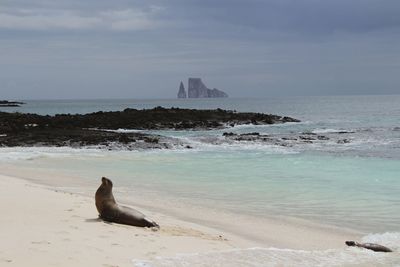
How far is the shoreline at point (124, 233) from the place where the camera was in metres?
6.41

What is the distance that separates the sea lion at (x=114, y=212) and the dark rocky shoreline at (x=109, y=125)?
17.1 meters

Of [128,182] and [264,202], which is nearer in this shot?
[264,202]

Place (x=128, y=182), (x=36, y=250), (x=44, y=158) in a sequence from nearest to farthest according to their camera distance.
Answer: (x=36, y=250)
(x=128, y=182)
(x=44, y=158)

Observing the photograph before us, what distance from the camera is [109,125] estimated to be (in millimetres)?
40406

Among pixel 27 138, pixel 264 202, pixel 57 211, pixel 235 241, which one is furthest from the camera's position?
pixel 27 138

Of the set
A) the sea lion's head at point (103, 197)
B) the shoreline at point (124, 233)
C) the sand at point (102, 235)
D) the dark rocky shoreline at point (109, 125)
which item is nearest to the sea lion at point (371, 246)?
the shoreline at point (124, 233)

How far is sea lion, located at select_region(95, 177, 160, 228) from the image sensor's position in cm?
835

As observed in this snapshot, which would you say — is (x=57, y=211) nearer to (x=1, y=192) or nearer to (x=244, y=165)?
(x=1, y=192)

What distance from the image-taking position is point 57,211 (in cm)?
888

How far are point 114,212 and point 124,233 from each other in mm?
951

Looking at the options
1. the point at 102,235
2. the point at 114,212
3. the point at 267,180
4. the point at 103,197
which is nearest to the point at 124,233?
the point at 102,235

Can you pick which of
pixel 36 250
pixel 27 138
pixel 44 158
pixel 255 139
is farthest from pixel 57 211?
pixel 255 139

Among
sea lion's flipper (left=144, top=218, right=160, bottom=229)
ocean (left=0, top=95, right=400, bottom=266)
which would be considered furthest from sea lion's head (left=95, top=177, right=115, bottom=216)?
ocean (left=0, top=95, right=400, bottom=266)

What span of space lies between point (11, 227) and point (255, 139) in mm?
23666
